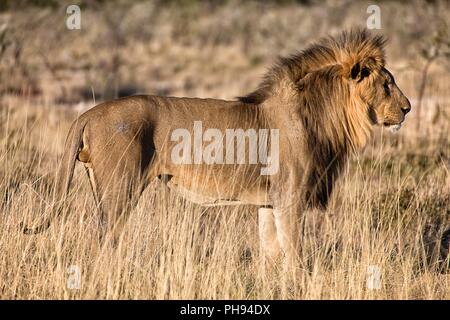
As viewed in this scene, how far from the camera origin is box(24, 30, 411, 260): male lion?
6.07 m

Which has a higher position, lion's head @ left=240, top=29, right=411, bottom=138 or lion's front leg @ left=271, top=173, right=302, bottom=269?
lion's head @ left=240, top=29, right=411, bottom=138

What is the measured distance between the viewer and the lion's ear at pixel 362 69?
6.70 meters

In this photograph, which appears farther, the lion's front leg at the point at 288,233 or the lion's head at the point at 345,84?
the lion's head at the point at 345,84

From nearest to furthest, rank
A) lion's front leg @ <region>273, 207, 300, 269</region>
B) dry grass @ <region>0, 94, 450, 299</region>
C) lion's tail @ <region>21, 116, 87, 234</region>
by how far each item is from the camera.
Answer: dry grass @ <region>0, 94, 450, 299</region>, lion's tail @ <region>21, 116, 87, 234</region>, lion's front leg @ <region>273, 207, 300, 269</region>

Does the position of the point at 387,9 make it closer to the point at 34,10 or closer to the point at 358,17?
the point at 358,17

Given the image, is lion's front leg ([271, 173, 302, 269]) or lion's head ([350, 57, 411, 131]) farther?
lion's head ([350, 57, 411, 131])

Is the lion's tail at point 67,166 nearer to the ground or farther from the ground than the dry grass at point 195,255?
farther from the ground

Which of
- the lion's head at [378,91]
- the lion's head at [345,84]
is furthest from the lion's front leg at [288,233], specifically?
the lion's head at [378,91]

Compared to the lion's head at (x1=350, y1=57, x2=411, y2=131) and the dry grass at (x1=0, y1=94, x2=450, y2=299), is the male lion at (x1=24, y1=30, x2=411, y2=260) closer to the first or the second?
the lion's head at (x1=350, y1=57, x2=411, y2=131)

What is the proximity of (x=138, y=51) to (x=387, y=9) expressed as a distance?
25.5 ft

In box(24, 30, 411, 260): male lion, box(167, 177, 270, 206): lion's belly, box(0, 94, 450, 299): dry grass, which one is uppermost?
box(24, 30, 411, 260): male lion

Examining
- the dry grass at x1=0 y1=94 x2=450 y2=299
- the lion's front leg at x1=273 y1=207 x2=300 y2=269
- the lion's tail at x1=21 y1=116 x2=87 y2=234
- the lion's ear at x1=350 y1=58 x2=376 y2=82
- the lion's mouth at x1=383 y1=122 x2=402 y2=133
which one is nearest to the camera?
the dry grass at x1=0 y1=94 x2=450 y2=299

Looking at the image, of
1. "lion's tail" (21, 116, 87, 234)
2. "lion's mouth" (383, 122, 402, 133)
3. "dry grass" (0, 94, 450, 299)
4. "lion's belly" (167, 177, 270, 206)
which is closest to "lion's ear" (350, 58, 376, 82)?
"lion's mouth" (383, 122, 402, 133)

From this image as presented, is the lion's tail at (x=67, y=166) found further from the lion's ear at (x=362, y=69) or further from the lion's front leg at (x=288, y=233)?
the lion's ear at (x=362, y=69)
